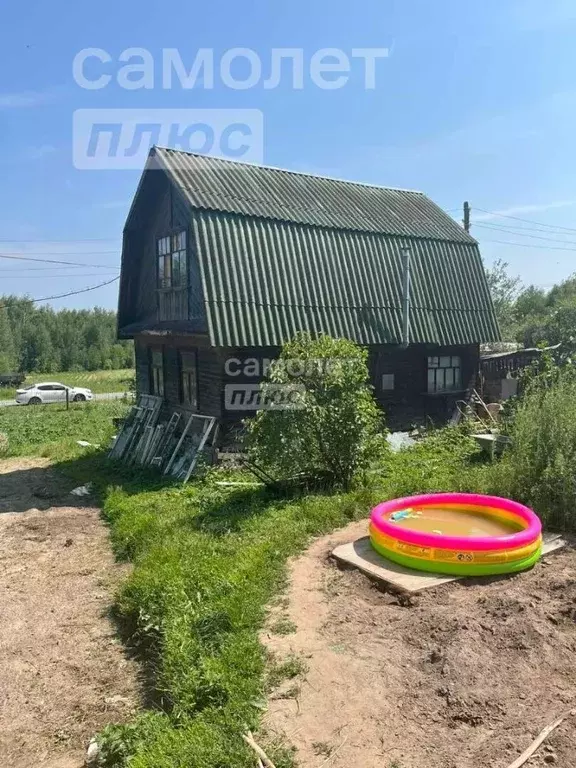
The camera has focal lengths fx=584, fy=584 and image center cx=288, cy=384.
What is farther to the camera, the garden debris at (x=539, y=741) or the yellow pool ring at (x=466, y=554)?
the yellow pool ring at (x=466, y=554)

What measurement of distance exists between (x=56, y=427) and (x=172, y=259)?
10.9 metres

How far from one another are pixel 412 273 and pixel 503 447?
615cm

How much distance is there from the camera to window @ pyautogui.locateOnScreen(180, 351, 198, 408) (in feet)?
43.5

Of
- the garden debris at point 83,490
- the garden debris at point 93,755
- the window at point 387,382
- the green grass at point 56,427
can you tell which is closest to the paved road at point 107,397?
the green grass at point 56,427

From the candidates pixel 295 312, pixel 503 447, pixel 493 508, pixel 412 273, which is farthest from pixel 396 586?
pixel 412 273

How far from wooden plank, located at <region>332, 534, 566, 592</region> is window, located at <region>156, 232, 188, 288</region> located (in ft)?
26.6

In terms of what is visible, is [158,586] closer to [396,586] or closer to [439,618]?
[396,586]

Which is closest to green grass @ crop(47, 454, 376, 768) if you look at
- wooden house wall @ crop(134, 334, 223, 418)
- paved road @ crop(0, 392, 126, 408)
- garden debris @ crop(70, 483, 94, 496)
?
garden debris @ crop(70, 483, 94, 496)

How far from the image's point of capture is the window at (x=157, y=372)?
50.7 feet

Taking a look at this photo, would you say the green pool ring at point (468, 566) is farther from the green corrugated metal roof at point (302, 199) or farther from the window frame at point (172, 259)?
the window frame at point (172, 259)

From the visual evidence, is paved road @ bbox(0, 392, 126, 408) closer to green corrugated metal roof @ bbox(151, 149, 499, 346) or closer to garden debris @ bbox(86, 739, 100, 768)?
green corrugated metal roof @ bbox(151, 149, 499, 346)

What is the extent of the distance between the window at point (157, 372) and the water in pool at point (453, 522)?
31.6ft

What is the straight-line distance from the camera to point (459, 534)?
21.4ft

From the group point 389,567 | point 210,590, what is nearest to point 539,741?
point 389,567
